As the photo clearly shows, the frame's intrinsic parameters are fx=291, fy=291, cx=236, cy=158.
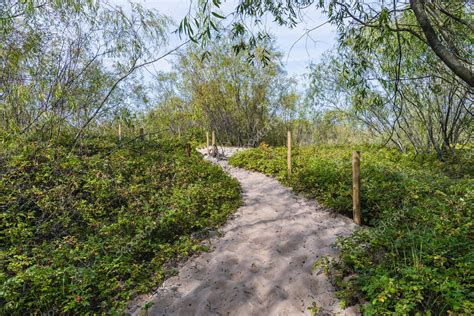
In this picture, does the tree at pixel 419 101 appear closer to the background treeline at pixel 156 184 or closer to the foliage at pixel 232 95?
the background treeline at pixel 156 184

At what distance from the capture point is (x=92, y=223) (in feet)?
14.7

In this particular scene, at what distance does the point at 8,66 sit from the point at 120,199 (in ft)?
A: 10.5

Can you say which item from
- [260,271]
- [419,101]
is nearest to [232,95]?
[419,101]

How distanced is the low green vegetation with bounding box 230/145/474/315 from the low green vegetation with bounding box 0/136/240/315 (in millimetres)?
2018

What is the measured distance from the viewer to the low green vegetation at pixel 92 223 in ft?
9.90

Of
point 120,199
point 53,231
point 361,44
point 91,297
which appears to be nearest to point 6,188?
point 53,231

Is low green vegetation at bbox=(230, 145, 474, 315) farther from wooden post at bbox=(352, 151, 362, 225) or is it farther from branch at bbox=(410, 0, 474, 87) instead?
branch at bbox=(410, 0, 474, 87)

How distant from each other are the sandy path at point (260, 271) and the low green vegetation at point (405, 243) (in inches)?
11.7

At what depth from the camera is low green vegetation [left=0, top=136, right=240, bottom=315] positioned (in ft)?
9.90

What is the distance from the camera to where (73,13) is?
570cm

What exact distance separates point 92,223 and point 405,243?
4288mm

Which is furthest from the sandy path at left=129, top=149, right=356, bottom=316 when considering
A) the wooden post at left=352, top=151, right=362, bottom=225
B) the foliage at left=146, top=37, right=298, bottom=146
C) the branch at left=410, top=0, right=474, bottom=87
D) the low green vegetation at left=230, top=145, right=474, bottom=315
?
the foliage at left=146, top=37, right=298, bottom=146

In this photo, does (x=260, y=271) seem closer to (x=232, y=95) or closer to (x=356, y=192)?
(x=356, y=192)

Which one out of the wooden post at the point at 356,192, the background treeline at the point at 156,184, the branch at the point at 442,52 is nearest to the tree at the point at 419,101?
the background treeline at the point at 156,184
